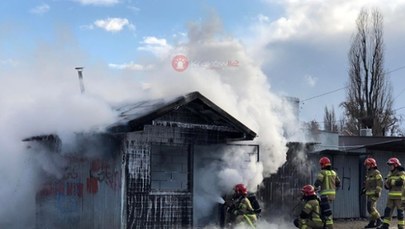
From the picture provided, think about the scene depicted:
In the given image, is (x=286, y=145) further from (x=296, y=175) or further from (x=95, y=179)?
(x=95, y=179)

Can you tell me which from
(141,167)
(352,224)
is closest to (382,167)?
(352,224)

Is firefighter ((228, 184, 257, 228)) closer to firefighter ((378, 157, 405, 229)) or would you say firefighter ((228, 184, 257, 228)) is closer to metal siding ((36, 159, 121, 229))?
metal siding ((36, 159, 121, 229))

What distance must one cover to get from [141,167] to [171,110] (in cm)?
132

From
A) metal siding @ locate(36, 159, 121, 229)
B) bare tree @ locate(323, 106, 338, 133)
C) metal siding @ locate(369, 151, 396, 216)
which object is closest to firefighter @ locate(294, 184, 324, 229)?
metal siding @ locate(36, 159, 121, 229)

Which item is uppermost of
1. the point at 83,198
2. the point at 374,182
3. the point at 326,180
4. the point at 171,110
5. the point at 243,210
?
the point at 171,110

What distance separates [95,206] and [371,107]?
30.1m

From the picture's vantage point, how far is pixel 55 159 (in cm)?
1209

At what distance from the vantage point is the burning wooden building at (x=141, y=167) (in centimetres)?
1034

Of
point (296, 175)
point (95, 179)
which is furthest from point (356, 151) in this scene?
point (95, 179)

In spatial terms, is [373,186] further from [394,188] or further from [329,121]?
[329,121]

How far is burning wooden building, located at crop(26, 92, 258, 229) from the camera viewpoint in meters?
10.3

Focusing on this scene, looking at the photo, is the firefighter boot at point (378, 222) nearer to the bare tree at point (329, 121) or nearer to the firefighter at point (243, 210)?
the firefighter at point (243, 210)

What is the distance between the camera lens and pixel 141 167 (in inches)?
418

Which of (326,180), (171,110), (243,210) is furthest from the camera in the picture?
(326,180)
